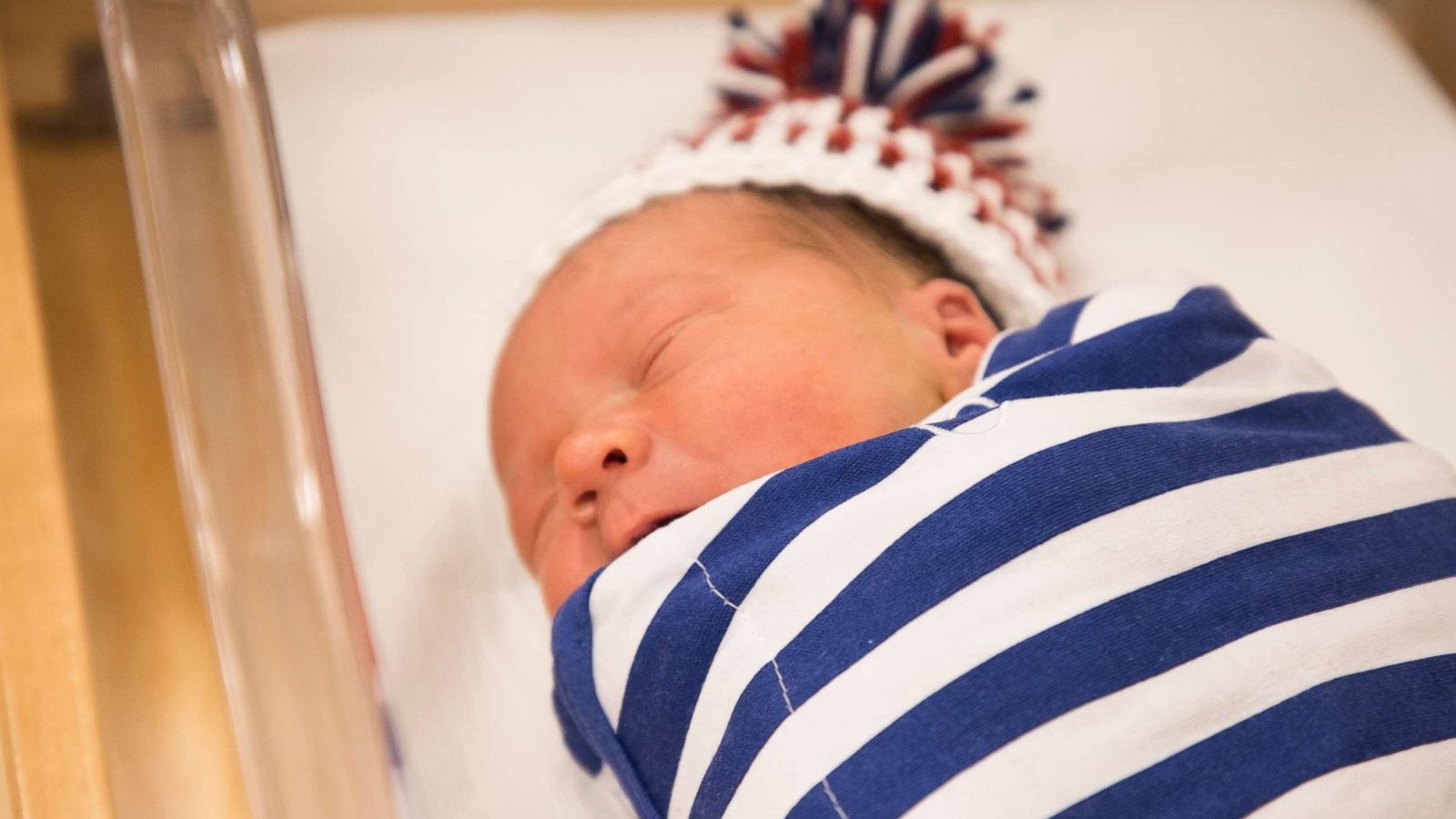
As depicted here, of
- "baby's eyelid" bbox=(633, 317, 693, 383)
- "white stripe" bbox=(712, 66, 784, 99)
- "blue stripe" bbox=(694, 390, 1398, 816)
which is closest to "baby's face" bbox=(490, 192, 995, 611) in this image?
"baby's eyelid" bbox=(633, 317, 693, 383)

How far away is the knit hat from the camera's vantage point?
85cm

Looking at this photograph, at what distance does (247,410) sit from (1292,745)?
587mm

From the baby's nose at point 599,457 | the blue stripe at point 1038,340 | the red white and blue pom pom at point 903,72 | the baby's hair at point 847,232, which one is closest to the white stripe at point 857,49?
the red white and blue pom pom at point 903,72

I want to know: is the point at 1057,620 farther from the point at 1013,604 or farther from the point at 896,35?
the point at 896,35

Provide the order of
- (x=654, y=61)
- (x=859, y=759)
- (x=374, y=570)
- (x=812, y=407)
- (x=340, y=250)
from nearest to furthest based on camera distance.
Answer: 1. (x=859, y=759)
2. (x=812, y=407)
3. (x=374, y=570)
4. (x=340, y=250)
5. (x=654, y=61)

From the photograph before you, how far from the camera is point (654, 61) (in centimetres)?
121

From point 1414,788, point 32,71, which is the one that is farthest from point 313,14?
point 1414,788

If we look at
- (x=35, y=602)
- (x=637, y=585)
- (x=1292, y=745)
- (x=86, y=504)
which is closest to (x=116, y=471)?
(x=86, y=504)

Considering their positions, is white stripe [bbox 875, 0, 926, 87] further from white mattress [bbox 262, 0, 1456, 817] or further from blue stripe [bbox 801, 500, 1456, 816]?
blue stripe [bbox 801, 500, 1456, 816]

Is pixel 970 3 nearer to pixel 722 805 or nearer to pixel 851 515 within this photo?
pixel 851 515

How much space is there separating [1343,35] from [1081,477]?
83cm

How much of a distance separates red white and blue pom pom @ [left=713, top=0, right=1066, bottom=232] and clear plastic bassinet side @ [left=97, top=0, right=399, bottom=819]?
1.51 ft

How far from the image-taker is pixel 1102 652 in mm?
543

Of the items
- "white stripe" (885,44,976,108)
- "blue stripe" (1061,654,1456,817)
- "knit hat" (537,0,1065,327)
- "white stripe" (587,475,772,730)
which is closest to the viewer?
"blue stripe" (1061,654,1456,817)
